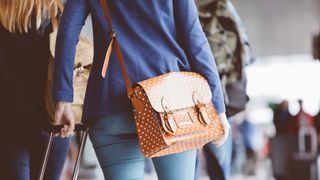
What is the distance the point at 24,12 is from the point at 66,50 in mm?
730

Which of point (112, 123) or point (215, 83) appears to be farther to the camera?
point (215, 83)

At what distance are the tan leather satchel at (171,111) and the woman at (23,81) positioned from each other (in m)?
0.81

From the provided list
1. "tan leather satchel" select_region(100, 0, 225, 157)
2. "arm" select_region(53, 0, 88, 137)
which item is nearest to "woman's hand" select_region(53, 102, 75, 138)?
"arm" select_region(53, 0, 88, 137)

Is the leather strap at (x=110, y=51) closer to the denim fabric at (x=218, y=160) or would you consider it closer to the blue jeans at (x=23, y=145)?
the blue jeans at (x=23, y=145)

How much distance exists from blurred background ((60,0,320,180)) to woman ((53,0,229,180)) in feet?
6.42

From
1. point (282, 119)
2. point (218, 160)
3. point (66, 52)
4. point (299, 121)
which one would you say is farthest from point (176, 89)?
point (282, 119)

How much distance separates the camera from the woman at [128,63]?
2.34 metres

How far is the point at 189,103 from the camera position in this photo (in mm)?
2379

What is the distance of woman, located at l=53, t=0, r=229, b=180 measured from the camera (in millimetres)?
2336

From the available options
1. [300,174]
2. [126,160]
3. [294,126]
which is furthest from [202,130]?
[294,126]

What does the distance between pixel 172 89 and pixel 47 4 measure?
3.29 feet

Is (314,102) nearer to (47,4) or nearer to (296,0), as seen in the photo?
(296,0)

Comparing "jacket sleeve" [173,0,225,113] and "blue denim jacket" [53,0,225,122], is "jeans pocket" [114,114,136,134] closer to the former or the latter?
"blue denim jacket" [53,0,225,122]

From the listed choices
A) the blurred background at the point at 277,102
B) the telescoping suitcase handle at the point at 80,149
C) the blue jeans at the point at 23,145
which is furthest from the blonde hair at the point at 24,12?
the blurred background at the point at 277,102
